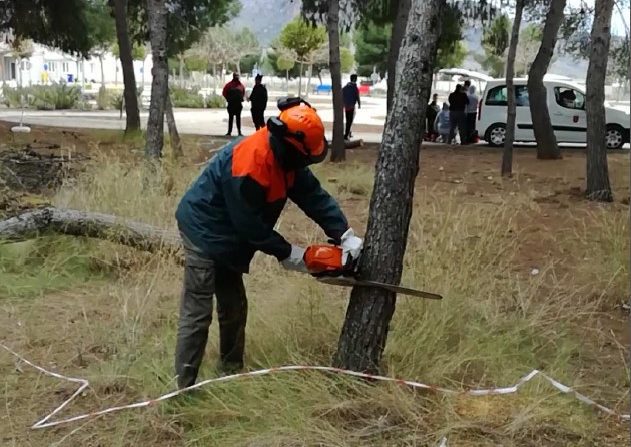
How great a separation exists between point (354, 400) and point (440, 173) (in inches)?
399

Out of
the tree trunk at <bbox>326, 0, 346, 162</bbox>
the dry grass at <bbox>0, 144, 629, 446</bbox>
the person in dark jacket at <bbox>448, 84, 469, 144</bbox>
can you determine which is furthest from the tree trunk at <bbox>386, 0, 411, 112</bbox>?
the dry grass at <bbox>0, 144, 629, 446</bbox>

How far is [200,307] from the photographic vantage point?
3.60 m

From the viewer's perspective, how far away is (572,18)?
19.7 metres

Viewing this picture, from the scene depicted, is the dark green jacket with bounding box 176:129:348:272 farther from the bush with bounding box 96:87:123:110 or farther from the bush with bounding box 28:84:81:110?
the bush with bounding box 96:87:123:110

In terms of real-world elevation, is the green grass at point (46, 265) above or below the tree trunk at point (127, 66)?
below

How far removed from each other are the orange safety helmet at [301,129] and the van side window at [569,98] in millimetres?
16790

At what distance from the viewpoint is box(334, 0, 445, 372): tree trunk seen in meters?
3.40

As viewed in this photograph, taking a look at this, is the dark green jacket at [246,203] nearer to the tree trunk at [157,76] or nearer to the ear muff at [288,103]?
the ear muff at [288,103]

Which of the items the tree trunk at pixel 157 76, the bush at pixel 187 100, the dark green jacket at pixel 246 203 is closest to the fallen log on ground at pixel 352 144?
the tree trunk at pixel 157 76

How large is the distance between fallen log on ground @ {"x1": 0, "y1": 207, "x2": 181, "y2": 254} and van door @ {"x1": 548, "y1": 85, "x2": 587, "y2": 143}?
1471 cm

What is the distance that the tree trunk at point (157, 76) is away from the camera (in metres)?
9.73

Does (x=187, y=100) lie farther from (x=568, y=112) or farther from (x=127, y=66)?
(x=568, y=112)

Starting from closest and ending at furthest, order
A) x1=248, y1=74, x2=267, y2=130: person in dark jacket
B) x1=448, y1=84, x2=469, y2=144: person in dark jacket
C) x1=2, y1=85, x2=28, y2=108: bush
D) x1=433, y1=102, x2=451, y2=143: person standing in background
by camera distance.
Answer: x1=248, y1=74, x2=267, y2=130: person in dark jacket
x1=448, y1=84, x2=469, y2=144: person in dark jacket
x1=433, y1=102, x2=451, y2=143: person standing in background
x1=2, y1=85, x2=28, y2=108: bush

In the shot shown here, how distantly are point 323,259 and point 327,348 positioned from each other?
0.79 metres
